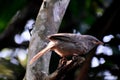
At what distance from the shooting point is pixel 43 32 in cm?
155

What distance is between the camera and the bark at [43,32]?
4.77 ft

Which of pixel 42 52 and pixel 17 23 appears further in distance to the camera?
pixel 17 23

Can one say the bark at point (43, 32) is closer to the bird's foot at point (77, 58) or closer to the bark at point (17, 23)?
the bird's foot at point (77, 58)

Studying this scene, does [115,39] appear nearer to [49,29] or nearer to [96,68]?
[96,68]

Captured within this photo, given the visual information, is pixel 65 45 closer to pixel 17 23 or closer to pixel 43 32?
pixel 43 32

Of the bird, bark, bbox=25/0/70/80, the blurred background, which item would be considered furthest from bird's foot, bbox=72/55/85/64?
the blurred background

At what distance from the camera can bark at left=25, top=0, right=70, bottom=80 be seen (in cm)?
145

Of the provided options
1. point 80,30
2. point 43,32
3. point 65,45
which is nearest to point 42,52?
point 65,45

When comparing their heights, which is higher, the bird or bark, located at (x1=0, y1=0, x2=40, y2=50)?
bark, located at (x1=0, y1=0, x2=40, y2=50)

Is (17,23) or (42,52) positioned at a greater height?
(17,23)

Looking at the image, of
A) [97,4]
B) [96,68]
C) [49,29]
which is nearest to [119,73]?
[96,68]

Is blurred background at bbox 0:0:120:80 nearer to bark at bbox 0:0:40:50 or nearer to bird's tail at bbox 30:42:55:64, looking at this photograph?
bark at bbox 0:0:40:50

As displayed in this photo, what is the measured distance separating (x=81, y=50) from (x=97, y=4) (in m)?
1.64

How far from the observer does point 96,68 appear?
2.54 meters
